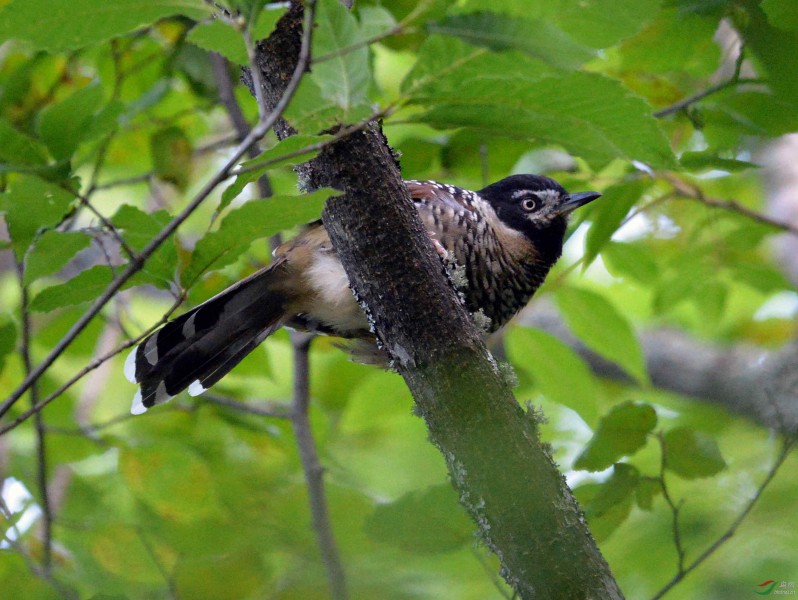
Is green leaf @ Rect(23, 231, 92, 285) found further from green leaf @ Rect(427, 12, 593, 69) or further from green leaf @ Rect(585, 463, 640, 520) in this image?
green leaf @ Rect(585, 463, 640, 520)

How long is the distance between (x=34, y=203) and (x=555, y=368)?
83.5 inches

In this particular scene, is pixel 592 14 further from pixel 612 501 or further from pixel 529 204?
pixel 529 204

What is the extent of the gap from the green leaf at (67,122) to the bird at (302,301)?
4.45 ft

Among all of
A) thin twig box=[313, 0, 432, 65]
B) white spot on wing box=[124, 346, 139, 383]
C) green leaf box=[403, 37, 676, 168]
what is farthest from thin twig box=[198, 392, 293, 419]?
thin twig box=[313, 0, 432, 65]

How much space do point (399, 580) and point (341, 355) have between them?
1644mm

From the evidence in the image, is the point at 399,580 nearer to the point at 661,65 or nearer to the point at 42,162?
the point at 42,162

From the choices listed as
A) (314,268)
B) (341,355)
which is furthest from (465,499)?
(341,355)

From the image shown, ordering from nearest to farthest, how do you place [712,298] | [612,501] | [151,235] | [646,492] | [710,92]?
1. [151,235]
2. [612,501]
3. [646,492]
4. [710,92]
5. [712,298]

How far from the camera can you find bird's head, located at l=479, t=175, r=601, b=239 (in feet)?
→ 12.0

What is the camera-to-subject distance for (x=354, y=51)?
140cm

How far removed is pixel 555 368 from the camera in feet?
10.8

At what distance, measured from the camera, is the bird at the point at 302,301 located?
10.3 ft

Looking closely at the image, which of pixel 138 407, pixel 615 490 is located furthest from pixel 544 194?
pixel 138 407

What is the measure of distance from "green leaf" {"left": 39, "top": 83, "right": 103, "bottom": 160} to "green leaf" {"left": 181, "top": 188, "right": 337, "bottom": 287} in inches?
14.0
